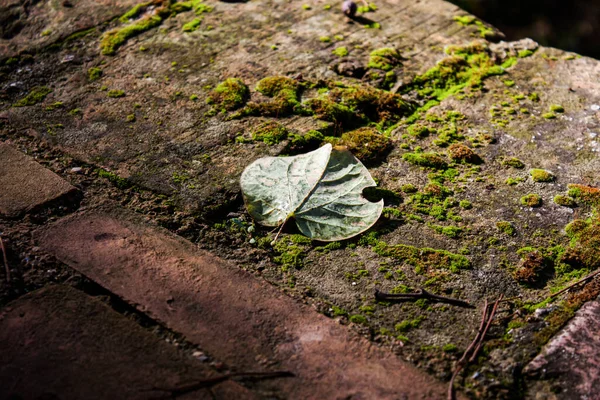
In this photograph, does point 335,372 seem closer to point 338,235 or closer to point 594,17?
point 338,235

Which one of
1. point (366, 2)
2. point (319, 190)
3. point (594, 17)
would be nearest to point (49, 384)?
point (319, 190)

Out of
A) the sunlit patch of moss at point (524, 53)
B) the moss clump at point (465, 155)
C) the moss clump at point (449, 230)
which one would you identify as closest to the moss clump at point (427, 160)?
the moss clump at point (465, 155)

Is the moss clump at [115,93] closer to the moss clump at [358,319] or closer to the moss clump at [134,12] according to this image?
the moss clump at [134,12]

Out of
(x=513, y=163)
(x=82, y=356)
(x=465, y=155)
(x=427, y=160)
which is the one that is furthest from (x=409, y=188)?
(x=82, y=356)

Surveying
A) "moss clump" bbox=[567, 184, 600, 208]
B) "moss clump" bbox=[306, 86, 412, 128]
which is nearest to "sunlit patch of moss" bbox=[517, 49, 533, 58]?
"moss clump" bbox=[306, 86, 412, 128]

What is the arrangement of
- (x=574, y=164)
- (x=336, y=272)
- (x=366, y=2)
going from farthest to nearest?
(x=366, y=2) < (x=574, y=164) < (x=336, y=272)
